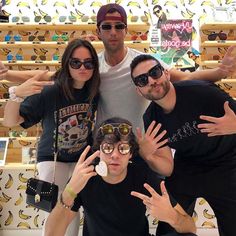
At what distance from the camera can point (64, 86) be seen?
2.14m

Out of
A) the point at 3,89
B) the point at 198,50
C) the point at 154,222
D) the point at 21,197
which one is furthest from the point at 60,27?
the point at 154,222

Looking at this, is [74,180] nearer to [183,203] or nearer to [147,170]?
[147,170]

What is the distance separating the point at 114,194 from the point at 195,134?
59cm

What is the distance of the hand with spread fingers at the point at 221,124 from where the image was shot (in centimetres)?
186

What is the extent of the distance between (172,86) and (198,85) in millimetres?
150

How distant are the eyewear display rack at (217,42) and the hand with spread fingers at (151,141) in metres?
2.31

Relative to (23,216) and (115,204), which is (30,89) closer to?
(115,204)

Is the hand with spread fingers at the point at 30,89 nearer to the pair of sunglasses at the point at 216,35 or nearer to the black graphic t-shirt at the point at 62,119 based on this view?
the black graphic t-shirt at the point at 62,119

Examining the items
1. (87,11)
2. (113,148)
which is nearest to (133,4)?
(87,11)

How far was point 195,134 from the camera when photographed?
2.01 m

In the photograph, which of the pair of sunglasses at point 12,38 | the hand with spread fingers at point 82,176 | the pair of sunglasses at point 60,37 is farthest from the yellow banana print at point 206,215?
the pair of sunglasses at point 12,38

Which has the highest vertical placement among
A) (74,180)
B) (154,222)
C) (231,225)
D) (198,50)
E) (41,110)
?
(198,50)

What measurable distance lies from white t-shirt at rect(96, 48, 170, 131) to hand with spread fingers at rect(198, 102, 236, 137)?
556mm

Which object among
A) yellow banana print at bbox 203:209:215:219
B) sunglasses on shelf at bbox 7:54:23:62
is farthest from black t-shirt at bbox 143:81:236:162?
sunglasses on shelf at bbox 7:54:23:62
